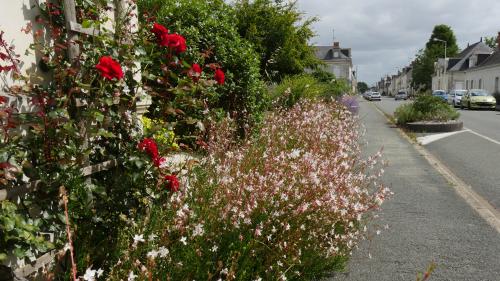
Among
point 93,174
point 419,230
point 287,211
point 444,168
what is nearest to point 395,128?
point 444,168

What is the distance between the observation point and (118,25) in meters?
3.11

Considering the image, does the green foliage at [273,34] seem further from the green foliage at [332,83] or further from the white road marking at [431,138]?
the white road marking at [431,138]

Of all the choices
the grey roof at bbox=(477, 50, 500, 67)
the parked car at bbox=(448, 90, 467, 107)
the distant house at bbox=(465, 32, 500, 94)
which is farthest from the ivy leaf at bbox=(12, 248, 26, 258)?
the grey roof at bbox=(477, 50, 500, 67)

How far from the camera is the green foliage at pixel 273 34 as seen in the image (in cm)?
1634

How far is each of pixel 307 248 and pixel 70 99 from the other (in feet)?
6.53

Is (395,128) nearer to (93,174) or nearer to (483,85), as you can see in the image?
(93,174)

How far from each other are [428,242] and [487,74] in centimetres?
5432

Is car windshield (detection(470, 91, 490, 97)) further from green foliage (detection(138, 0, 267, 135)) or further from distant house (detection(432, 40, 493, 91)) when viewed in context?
green foliage (detection(138, 0, 267, 135))

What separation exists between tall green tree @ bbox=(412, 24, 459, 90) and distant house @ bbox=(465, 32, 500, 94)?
1921 centimetres

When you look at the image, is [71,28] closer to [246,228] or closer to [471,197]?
[246,228]

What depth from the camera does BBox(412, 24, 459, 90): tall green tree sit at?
7936 cm

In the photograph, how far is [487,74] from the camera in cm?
5144

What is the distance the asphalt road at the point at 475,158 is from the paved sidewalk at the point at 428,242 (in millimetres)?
640

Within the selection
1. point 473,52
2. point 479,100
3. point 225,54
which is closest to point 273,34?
point 225,54
